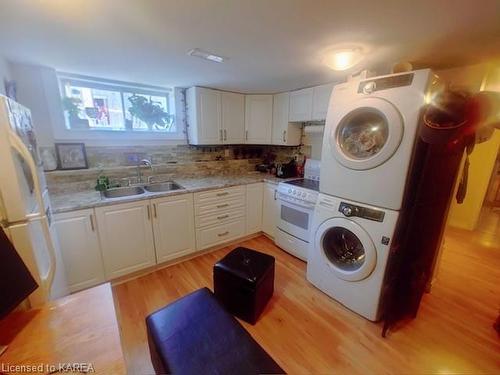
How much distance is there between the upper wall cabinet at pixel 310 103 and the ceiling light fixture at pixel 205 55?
1.29 m

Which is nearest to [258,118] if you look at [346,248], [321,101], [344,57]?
[321,101]

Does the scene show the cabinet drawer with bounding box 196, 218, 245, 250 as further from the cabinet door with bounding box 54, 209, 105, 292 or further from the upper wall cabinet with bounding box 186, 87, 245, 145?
the upper wall cabinet with bounding box 186, 87, 245, 145

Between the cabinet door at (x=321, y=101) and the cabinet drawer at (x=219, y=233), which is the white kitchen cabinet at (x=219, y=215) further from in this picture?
the cabinet door at (x=321, y=101)

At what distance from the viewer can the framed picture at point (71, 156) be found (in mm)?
2182

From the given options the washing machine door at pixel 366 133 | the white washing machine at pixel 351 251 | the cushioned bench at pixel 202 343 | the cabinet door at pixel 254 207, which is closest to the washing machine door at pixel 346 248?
the white washing machine at pixel 351 251

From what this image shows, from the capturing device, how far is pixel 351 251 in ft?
6.24

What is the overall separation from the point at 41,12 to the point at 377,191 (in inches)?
88.2

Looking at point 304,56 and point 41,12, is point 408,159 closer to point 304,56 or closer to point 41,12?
point 304,56

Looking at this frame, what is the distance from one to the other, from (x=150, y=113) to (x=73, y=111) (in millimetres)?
772

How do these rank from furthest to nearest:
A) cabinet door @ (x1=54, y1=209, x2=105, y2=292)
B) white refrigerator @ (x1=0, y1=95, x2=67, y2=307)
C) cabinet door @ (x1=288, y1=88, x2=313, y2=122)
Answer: cabinet door @ (x1=288, y1=88, x2=313, y2=122) < cabinet door @ (x1=54, y1=209, x2=105, y2=292) < white refrigerator @ (x1=0, y1=95, x2=67, y2=307)

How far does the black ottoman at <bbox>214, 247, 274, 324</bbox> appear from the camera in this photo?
1.64m

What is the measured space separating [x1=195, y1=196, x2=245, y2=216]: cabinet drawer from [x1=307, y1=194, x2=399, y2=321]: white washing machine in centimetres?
111

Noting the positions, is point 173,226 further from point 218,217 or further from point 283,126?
point 283,126

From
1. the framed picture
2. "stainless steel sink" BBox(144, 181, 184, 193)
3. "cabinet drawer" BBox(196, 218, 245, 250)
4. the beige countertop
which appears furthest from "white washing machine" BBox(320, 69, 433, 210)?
the framed picture
